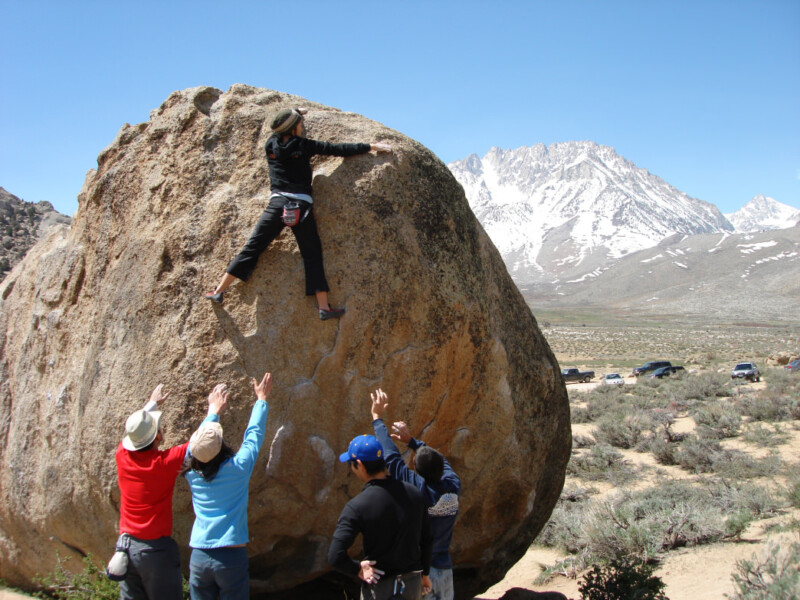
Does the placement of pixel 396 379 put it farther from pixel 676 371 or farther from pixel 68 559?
pixel 676 371

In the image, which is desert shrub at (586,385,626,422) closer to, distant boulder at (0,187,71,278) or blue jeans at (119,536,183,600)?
blue jeans at (119,536,183,600)

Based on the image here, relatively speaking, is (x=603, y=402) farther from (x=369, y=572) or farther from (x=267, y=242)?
(x=369, y=572)

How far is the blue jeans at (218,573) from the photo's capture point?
3018 mm

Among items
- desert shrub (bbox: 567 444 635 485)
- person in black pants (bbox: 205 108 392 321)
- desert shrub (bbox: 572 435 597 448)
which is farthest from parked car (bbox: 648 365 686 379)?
person in black pants (bbox: 205 108 392 321)

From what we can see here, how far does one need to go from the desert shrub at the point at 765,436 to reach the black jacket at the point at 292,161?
1104 cm

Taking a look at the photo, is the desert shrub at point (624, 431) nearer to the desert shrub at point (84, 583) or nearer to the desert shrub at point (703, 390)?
the desert shrub at point (703, 390)

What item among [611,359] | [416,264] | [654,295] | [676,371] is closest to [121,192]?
[416,264]

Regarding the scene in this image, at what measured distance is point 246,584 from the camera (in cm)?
318

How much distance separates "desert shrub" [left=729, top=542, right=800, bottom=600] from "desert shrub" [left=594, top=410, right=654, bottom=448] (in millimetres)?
8870

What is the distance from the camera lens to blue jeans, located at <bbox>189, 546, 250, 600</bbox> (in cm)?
302

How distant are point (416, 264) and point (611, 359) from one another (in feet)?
131

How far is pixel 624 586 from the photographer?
531 centimetres

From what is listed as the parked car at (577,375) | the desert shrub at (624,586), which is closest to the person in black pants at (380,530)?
the desert shrub at (624,586)

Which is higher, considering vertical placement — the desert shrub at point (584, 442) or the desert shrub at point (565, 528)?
the desert shrub at point (565, 528)
